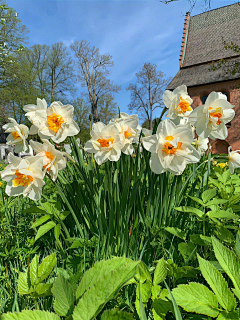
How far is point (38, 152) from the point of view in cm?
114

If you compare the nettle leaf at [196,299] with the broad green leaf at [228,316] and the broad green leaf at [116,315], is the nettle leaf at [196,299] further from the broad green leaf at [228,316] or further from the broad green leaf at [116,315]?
the broad green leaf at [116,315]

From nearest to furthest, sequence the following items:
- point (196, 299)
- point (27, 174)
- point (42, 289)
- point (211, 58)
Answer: point (196, 299)
point (42, 289)
point (27, 174)
point (211, 58)

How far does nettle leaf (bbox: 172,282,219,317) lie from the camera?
61 cm

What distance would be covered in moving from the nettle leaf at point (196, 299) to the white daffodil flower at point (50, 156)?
770 mm

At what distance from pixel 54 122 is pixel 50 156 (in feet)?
0.66

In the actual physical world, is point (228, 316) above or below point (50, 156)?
below

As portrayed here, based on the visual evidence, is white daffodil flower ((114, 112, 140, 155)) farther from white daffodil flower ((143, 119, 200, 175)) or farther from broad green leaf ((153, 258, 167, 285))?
broad green leaf ((153, 258, 167, 285))

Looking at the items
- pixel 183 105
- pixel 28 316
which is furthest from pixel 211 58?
pixel 28 316

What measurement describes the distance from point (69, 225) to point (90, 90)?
23.6m

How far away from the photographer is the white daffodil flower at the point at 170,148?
1.06 metres

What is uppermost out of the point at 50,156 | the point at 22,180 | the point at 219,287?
the point at 50,156

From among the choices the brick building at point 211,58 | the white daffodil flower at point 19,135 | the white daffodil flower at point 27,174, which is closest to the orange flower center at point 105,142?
the white daffodil flower at point 27,174

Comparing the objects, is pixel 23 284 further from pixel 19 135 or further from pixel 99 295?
pixel 19 135

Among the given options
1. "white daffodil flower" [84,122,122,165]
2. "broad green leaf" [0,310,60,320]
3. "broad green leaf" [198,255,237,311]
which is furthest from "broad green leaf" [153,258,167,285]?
→ "white daffodil flower" [84,122,122,165]
